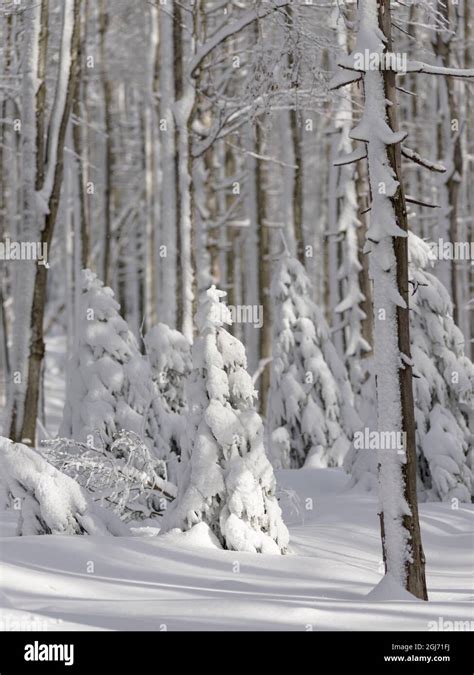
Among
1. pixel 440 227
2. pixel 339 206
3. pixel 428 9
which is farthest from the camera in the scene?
pixel 440 227

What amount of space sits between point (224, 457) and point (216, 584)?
1413 millimetres

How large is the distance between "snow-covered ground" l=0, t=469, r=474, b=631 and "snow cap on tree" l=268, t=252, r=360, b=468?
14.9ft

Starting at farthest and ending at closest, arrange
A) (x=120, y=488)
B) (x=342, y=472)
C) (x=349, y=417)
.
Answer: (x=349, y=417) < (x=342, y=472) < (x=120, y=488)

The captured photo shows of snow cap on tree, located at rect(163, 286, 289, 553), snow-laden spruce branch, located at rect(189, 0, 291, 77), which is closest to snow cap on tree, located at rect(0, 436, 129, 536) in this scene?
snow cap on tree, located at rect(163, 286, 289, 553)

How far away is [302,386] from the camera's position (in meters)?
14.7

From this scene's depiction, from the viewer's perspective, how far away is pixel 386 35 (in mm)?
7250

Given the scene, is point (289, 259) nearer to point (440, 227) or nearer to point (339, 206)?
point (339, 206)

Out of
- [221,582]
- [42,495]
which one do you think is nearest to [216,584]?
[221,582]

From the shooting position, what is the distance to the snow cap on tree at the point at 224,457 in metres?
8.11

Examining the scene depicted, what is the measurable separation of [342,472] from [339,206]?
6.21 metres

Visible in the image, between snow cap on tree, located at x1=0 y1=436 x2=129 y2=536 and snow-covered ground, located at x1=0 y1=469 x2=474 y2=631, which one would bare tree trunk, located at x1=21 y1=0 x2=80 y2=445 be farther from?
snow cap on tree, located at x1=0 y1=436 x2=129 y2=536

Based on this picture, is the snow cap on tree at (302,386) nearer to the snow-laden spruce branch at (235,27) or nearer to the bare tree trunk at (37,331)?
the snow-laden spruce branch at (235,27)
